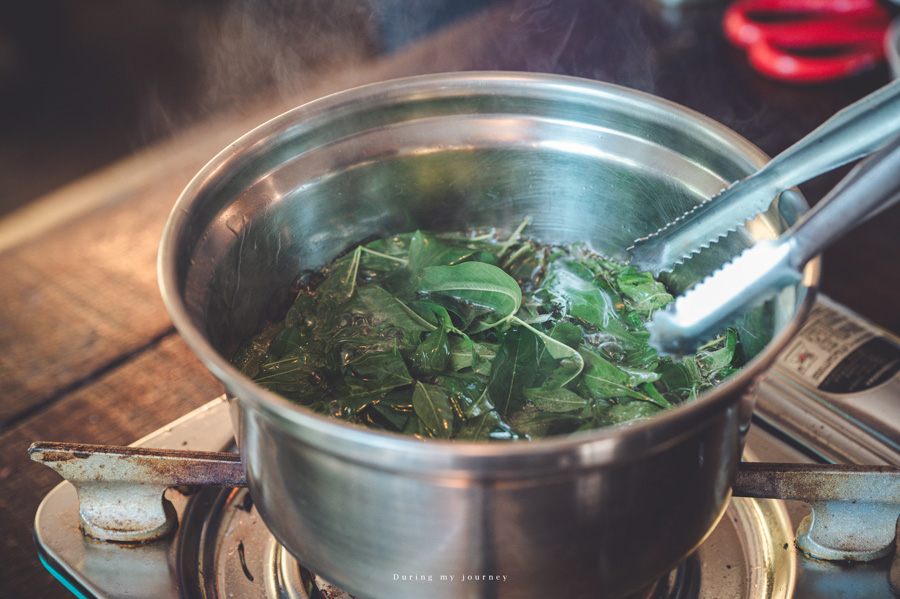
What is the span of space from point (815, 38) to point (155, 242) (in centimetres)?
152

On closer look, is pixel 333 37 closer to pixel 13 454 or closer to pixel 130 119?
pixel 130 119

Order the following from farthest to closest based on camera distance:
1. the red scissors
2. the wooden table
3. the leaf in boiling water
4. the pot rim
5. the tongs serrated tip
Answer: the red scissors → the wooden table → the leaf in boiling water → the tongs serrated tip → the pot rim

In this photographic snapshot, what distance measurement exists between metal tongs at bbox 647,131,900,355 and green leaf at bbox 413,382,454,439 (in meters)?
0.23

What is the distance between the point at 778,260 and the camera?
1.96 feet

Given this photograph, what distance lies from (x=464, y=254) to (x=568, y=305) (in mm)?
158

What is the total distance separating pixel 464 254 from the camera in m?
0.98

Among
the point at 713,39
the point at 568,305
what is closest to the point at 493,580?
the point at 568,305

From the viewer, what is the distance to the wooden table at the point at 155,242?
105 cm

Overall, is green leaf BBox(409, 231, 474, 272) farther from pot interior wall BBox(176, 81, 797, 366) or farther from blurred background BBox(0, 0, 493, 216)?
blurred background BBox(0, 0, 493, 216)

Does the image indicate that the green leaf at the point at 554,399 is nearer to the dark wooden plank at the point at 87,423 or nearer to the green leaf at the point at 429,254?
the green leaf at the point at 429,254

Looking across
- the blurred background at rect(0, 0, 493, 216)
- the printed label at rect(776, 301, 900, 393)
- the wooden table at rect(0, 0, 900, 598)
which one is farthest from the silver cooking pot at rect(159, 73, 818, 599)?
the blurred background at rect(0, 0, 493, 216)

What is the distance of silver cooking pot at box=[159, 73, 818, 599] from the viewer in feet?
1.69

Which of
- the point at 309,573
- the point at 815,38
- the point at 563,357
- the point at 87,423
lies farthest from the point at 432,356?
the point at 815,38

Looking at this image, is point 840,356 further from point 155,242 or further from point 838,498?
point 155,242
